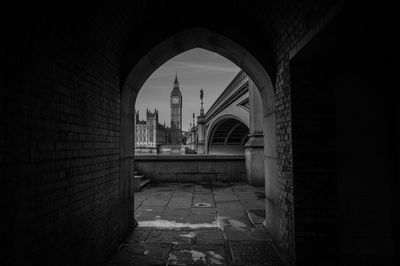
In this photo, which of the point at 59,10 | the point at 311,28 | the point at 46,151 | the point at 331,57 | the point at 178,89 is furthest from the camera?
the point at 178,89

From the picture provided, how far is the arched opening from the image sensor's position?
34.2 m

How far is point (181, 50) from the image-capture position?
5.30 metres

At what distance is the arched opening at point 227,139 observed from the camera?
34.2 meters

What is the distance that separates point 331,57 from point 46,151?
3514mm

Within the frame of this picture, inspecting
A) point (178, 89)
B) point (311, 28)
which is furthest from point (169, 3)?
point (178, 89)

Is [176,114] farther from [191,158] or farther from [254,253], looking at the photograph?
[254,253]

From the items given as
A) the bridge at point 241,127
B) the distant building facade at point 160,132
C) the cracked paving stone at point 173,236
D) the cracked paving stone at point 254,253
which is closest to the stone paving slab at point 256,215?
the cracked paving stone at point 254,253

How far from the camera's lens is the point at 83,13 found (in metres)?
2.96

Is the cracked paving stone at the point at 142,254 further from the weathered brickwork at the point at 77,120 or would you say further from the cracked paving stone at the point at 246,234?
the cracked paving stone at the point at 246,234

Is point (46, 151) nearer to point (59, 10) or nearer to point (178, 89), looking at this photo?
point (59, 10)

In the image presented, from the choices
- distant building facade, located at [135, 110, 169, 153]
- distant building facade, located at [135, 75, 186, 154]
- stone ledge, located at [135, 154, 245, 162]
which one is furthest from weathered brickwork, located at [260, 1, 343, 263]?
distant building facade, located at [135, 110, 169, 153]

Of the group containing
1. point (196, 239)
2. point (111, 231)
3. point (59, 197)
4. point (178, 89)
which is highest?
point (178, 89)

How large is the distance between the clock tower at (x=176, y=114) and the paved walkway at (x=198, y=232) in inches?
4713

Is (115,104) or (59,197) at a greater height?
(115,104)
